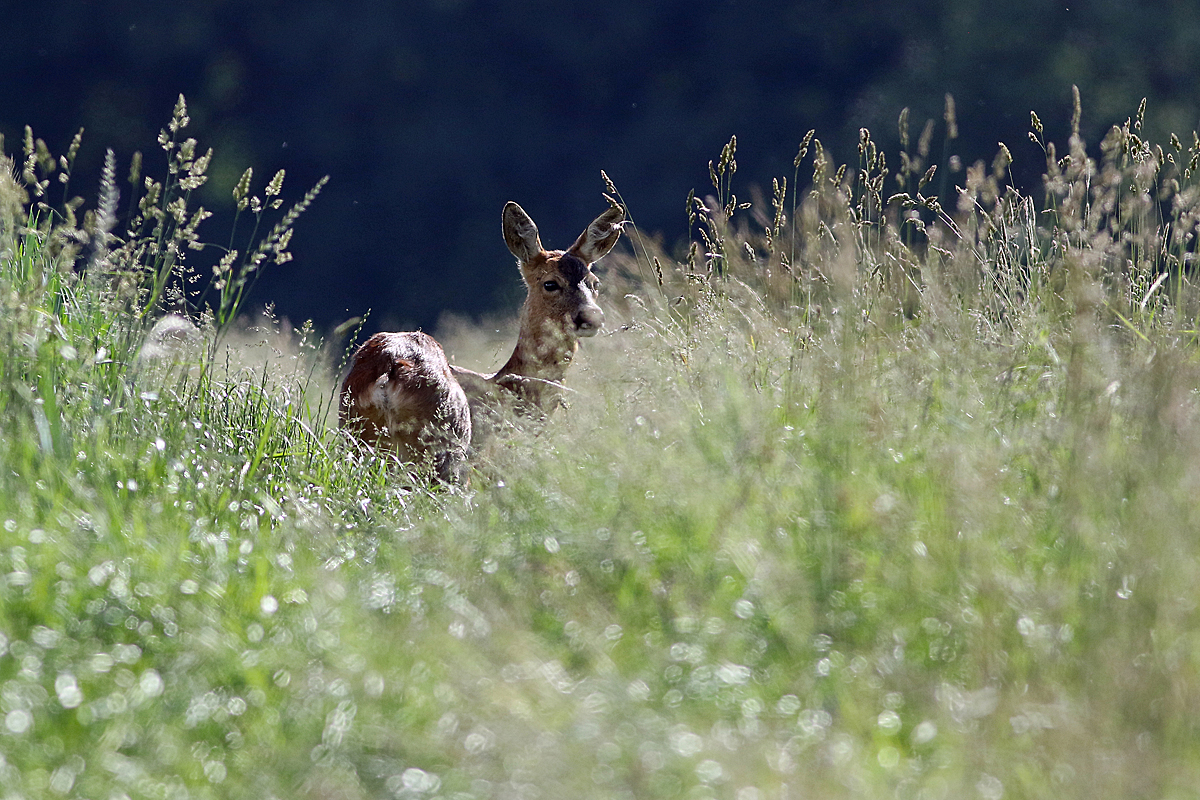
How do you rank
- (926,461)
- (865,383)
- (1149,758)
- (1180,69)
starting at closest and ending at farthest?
(1149,758), (926,461), (865,383), (1180,69)

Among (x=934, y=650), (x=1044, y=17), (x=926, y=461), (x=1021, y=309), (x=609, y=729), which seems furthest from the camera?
(x=1044, y=17)

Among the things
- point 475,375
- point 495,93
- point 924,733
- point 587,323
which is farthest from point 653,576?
point 495,93

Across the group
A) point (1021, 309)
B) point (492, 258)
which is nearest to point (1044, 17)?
point (492, 258)

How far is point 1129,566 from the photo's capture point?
2510mm

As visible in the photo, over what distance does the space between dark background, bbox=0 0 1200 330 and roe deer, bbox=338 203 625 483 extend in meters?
13.9

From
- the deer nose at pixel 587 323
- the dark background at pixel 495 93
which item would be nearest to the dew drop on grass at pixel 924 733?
the deer nose at pixel 587 323

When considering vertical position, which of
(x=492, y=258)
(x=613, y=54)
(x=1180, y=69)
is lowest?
(x=492, y=258)

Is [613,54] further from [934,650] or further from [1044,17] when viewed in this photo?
[934,650]

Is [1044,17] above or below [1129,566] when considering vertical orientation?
above

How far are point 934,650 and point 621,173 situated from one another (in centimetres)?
2240

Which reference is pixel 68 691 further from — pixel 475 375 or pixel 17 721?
pixel 475 375

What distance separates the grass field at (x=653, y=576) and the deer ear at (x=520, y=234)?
2599mm

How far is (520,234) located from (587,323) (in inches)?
34.7

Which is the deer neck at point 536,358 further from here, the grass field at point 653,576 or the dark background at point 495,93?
the dark background at point 495,93
